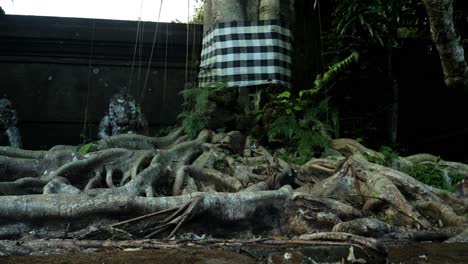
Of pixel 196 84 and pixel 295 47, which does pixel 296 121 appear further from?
pixel 196 84

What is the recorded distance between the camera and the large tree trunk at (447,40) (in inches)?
128

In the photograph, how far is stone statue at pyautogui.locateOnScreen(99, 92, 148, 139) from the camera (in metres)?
5.85

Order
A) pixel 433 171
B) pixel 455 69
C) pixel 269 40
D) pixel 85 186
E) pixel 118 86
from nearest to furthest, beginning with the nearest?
pixel 455 69 → pixel 85 186 → pixel 433 171 → pixel 269 40 → pixel 118 86

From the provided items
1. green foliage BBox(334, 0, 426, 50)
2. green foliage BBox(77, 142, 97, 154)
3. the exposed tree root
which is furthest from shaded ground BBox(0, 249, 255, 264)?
green foliage BBox(334, 0, 426, 50)

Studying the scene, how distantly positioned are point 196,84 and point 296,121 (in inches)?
70.2

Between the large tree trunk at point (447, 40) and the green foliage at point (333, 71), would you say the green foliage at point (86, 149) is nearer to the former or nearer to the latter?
the green foliage at point (333, 71)

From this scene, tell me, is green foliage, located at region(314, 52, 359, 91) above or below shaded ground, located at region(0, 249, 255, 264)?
above

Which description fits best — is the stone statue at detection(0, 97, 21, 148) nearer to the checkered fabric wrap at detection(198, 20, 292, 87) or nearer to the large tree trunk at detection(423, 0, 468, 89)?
the checkered fabric wrap at detection(198, 20, 292, 87)

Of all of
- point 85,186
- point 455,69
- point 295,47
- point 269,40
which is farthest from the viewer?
point 295,47

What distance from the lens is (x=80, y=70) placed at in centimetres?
648

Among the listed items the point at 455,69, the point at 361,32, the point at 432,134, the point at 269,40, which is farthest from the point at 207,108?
the point at 432,134

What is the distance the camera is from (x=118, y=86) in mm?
6605

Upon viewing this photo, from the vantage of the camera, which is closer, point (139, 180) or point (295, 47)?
point (139, 180)

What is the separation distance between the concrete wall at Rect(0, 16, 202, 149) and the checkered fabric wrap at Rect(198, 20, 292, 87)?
108 cm
